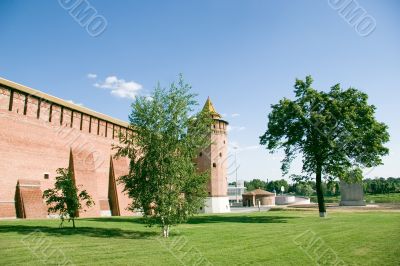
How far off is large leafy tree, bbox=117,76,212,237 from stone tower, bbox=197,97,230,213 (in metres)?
24.0

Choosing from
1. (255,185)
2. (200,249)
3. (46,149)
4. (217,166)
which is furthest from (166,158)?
(255,185)

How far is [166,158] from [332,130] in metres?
16.3

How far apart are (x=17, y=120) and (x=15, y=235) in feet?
43.2

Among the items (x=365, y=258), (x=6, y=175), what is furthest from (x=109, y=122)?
(x=365, y=258)

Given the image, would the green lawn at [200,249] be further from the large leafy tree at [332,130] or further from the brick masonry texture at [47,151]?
the large leafy tree at [332,130]

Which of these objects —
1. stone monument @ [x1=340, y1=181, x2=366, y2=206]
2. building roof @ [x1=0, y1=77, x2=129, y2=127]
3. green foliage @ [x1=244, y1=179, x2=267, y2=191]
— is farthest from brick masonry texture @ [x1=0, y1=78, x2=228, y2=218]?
green foliage @ [x1=244, y1=179, x2=267, y2=191]

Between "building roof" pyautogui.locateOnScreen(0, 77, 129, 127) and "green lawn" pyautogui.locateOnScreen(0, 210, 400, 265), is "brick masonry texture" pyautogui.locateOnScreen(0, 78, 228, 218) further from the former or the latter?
"green lawn" pyautogui.locateOnScreen(0, 210, 400, 265)

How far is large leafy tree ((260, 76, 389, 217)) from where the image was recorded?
963 inches

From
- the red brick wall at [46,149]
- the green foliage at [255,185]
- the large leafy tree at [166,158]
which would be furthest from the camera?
the green foliage at [255,185]

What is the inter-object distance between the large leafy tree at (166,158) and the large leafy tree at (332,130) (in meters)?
12.3

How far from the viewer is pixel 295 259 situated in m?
9.65

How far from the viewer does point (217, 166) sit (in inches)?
1633

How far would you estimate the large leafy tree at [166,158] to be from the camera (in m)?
14.9

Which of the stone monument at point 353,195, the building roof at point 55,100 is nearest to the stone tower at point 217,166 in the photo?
the building roof at point 55,100
